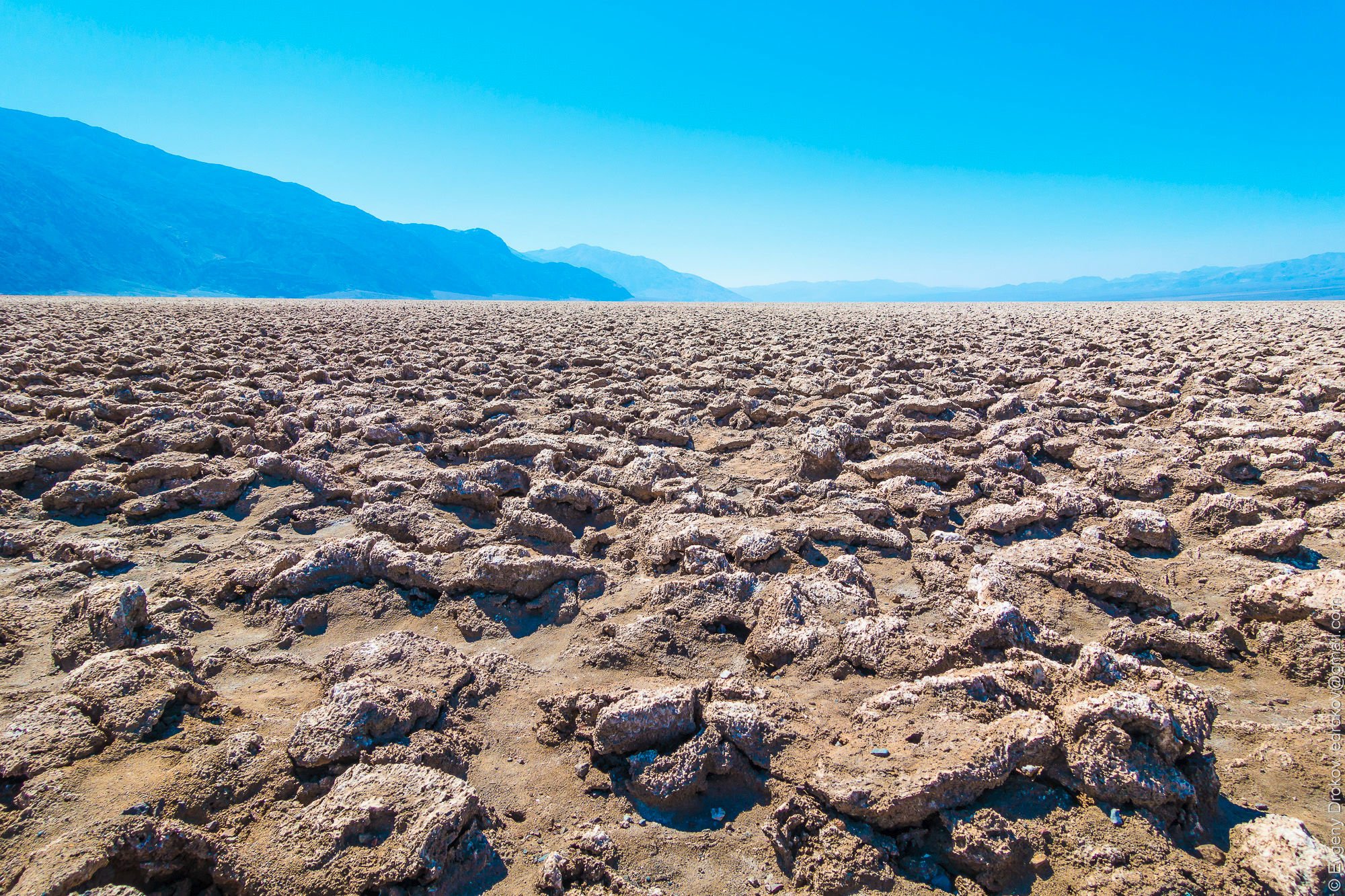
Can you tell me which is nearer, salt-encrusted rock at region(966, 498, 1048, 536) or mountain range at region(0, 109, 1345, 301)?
salt-encrusted rock at region(966, 498, 1048, 536)

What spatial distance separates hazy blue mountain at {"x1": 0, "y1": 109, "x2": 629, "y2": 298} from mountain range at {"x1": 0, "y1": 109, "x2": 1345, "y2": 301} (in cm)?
30

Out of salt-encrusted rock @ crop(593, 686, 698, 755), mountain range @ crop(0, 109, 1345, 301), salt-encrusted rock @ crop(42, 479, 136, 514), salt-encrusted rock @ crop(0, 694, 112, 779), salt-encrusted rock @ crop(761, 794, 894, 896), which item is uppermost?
mountain range @ crop(0, 109, 1345, 301)

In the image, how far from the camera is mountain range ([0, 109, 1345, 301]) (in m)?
86.5

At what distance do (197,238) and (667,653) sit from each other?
482 feet

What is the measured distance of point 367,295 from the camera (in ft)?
331

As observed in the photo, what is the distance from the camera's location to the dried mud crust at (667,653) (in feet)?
4.59

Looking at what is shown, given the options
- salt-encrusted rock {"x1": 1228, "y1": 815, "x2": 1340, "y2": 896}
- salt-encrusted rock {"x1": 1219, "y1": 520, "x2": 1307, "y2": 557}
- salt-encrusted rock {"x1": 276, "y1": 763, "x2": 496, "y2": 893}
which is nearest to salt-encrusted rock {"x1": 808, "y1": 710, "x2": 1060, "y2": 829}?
salt-encrusted rock {"x1": 1228, "y1": 815, "x2": 1340, "y2": 896}

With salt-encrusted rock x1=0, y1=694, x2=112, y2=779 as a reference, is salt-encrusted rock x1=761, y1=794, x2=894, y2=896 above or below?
below

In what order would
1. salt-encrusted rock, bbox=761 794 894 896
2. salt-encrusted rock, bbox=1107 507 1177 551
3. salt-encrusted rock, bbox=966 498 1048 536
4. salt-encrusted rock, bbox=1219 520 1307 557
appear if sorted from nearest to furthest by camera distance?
salt-encrusted rock, bbox=761 794 894 896 < salt-encrusted rock, bbox=1219 520 1307 557 < salt-encrusted rock, bbox=1107 507 1177 551 < salt-encrusted rock, bbox=966 498 1048 536

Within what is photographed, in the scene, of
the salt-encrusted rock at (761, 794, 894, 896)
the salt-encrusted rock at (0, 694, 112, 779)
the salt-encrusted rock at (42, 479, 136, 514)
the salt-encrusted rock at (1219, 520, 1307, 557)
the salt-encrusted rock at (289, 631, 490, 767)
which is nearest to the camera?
the salt-encrusted rock at (761, 794, 894, 896)

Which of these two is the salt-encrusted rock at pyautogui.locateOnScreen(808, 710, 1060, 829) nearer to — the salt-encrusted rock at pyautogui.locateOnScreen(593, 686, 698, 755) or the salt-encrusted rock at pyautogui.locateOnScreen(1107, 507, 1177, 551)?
the salt-encrusted rock at pyautogui.locateOnScreen(593, 686, 698, 755)

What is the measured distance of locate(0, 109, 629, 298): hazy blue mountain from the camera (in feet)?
284

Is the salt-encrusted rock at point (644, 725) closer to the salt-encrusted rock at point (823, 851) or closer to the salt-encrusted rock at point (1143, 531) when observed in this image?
the salt-encrusted rock at point (823, 851)

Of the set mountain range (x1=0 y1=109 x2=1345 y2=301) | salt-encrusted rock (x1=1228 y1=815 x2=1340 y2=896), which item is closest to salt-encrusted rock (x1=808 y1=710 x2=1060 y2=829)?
salt-encrusted rock (x1=1228 y1=815 x2=1340 y2=896)
